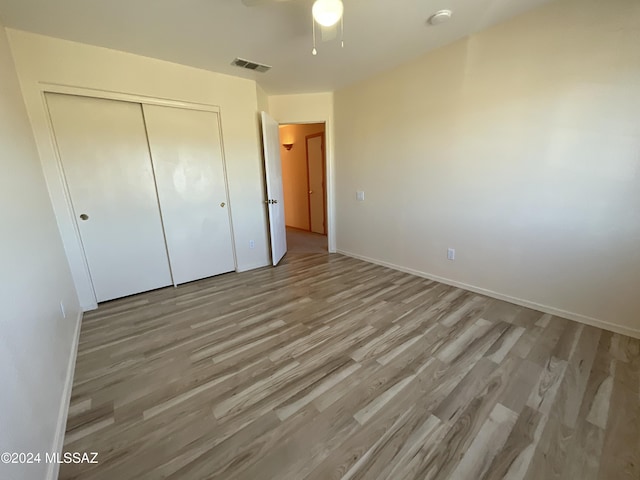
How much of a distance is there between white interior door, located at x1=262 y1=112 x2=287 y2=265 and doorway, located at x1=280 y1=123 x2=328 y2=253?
1121mm

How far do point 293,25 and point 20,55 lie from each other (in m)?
2.20

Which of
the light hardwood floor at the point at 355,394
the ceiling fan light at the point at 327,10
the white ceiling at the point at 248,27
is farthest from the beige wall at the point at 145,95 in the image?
the ceiling fan light at the point at 327,10

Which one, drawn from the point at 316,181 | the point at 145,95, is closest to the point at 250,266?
the point at 145,95

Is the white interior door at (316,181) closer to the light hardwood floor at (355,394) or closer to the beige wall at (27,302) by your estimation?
the light hardwood floor at (355,394)

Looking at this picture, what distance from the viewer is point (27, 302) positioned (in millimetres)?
1303

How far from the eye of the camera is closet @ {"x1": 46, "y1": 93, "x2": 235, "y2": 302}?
243 cm

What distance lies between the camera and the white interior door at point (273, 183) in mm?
Result: 3355

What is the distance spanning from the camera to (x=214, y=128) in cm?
310

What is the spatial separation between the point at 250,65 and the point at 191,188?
5.01 feet

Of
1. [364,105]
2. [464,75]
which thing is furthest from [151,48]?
[464,75]

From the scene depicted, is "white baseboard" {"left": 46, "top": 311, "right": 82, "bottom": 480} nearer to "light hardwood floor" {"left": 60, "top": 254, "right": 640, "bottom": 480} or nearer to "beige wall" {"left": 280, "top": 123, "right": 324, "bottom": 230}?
"light hardwood floor" {"left": 60, "top": 254, "right": 640, "bottom": 480}

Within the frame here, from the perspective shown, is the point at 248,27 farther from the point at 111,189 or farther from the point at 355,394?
the point at 355,394

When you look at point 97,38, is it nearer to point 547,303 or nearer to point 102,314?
point 102,314

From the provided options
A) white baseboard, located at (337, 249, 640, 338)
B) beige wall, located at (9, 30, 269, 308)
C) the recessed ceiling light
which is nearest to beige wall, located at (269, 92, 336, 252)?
beige wall, located at (9, 30, 269, 308)
